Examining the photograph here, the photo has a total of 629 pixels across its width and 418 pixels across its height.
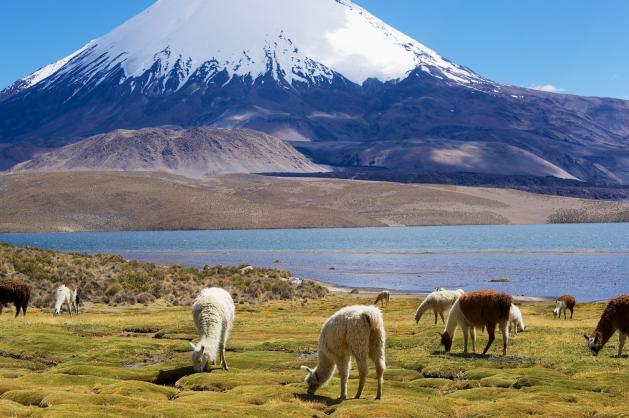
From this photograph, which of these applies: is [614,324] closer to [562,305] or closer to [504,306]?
[504,306]

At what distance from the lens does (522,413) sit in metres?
14.4

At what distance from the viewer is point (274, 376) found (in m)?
18.4

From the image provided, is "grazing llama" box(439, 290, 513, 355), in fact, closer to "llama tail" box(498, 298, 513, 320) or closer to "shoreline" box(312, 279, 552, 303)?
"llama tail" box(498, 298, 513, 320)

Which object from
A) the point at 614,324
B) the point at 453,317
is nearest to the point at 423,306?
the point at 453,317

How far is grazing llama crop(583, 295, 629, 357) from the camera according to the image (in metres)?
21.0

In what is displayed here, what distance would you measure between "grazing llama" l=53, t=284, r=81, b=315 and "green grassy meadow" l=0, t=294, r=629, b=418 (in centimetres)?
340

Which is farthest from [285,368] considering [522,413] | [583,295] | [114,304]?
[583,295]

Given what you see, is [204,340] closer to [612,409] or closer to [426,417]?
[426,417]

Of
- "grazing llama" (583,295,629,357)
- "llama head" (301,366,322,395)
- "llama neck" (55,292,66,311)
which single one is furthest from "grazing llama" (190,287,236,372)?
"llama neck" (55,292,66,311)

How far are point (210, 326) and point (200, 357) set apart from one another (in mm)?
928

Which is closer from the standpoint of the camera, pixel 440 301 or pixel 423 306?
pixel 440 301

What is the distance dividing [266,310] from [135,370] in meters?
22.3

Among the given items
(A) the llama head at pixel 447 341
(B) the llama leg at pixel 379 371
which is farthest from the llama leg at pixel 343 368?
(A) the llama head at pixel 447 341

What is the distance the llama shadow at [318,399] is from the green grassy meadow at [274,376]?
31 mm
